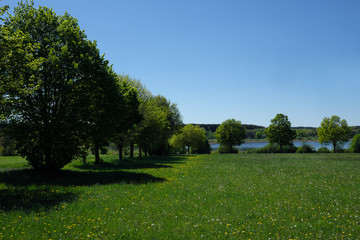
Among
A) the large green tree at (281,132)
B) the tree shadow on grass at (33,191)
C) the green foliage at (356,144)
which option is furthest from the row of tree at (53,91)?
the green foliage at (356,144)

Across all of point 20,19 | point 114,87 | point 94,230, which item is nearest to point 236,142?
point 114,87

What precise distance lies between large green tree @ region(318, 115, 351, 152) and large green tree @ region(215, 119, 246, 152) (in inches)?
1085

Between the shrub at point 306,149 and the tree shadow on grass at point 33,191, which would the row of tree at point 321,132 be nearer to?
the shrub at point 306,149

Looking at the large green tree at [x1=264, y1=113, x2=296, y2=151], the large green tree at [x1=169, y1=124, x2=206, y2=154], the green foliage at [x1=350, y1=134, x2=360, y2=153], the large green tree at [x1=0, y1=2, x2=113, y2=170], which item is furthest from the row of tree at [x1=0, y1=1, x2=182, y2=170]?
the green foliage at [x1=350, y1=134, x2=360, y2=153]

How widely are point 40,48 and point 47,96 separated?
4149 mm

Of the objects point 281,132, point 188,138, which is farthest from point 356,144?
point 188,138

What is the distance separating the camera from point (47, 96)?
20.2m

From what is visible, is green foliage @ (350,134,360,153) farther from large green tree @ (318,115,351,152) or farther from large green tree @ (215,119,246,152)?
large green tree @ (215,119,246,152)

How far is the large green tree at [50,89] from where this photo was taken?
1920 centimetres

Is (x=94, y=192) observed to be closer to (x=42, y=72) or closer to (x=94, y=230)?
(x=94, y=230)

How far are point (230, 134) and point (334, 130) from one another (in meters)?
35.3

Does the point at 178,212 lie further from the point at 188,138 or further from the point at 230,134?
the point at 230,134

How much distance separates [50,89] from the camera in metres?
20.3

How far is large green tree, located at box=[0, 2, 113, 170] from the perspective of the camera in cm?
1920
